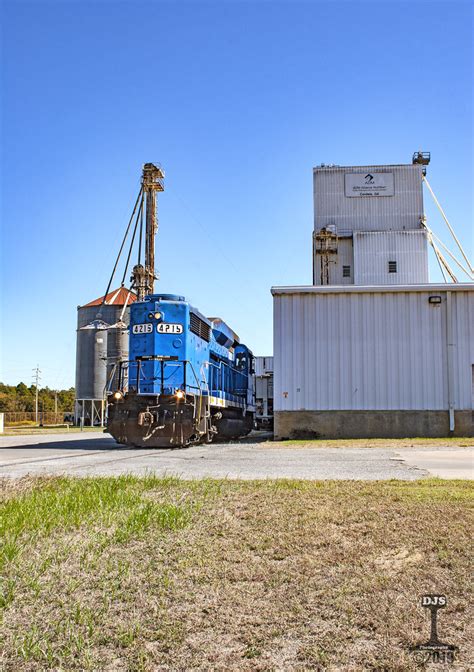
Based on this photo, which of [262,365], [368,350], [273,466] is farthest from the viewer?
[262,365]

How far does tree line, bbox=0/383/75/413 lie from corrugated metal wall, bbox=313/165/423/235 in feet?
184

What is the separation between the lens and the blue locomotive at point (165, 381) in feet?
56.3

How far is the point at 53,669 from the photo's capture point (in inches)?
128

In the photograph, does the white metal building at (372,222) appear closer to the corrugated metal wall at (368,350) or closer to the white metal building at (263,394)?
the white metal building at (263,394)

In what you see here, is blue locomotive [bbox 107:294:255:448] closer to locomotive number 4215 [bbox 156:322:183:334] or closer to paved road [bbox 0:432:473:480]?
locomotive number 4215 [bbox 156:322:183:334]

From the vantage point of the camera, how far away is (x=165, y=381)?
18.0 meters

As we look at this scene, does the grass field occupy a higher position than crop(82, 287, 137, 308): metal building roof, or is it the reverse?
crop(82, 287, 137, 308): metal building roof

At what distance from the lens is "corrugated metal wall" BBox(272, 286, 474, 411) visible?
22.6 meters

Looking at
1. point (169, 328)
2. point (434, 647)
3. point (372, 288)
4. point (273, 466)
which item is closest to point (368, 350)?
point (372, 288)

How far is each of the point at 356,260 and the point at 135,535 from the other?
35038mm

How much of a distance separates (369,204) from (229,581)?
3693 cm

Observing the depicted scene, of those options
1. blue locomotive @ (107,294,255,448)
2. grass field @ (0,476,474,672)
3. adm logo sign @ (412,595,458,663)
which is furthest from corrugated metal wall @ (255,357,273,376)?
adm logo sign @ (412,595,458,663)

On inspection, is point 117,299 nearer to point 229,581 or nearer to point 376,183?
point 376,183

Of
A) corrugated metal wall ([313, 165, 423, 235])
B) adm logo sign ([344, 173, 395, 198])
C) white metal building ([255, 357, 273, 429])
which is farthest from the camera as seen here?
white metal building ([255, 357, 273, 429])
